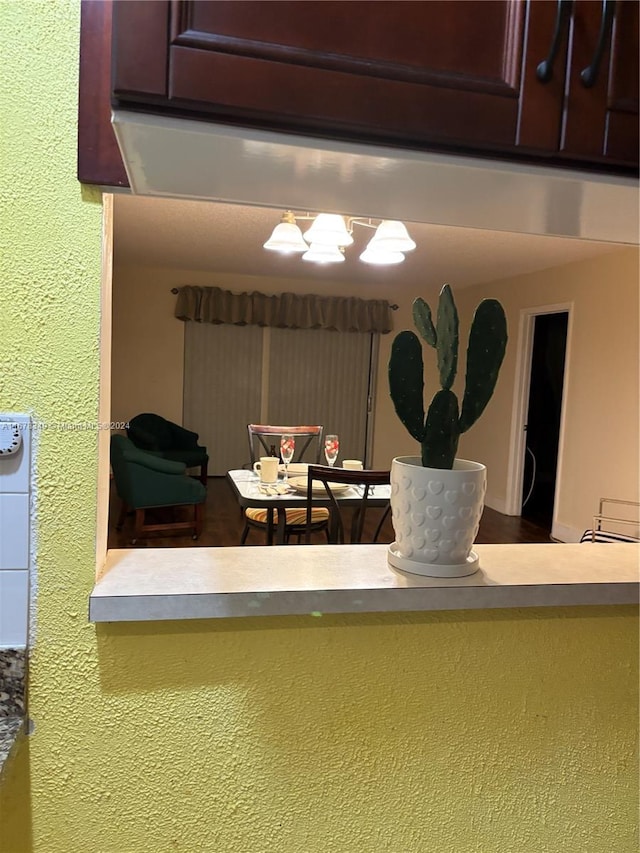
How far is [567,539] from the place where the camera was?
4.49 m

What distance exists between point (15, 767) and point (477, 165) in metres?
0.92

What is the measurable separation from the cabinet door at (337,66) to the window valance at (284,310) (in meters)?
5.49

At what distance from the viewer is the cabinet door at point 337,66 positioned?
18.8 inches

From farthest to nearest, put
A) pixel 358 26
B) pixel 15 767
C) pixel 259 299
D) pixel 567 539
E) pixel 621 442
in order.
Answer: pixel 259 299, pixel 567 539, pixel 621 442, pixel 15 767, pixel 358 26

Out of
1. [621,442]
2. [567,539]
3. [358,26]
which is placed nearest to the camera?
[358,26]

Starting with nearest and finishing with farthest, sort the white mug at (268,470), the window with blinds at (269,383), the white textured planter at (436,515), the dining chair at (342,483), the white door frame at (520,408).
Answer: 1. the white textured planter at (436,515)
2. the dining chair at (342,483)
3. the white mug at (268,470)
4. the white door frame at (520,408)
5. the window with blinds at (269,383)

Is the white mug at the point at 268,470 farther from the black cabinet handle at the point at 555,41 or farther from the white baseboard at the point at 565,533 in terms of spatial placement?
the white baseboard at the point at 565,533

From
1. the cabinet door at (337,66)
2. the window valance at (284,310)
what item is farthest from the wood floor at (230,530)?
the cabinet door at (337,66)

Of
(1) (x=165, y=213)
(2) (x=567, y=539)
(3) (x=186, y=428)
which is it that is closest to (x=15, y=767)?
(1) (x=165, y=213)

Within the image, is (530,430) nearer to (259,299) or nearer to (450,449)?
(259,299)

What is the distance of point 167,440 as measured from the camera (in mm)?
5484

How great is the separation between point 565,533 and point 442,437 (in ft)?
13.8

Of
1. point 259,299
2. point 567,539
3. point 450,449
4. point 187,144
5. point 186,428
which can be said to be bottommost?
point 567,539

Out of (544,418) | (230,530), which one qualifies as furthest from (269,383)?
(544,418)
